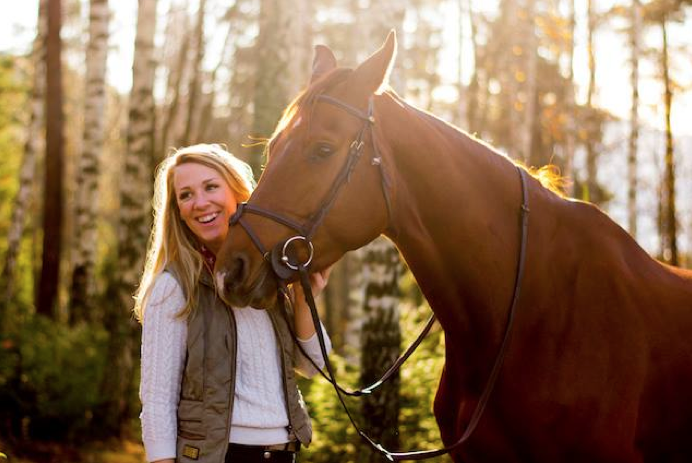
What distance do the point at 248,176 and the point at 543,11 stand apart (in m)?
22.0

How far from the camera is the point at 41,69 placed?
15.3 m

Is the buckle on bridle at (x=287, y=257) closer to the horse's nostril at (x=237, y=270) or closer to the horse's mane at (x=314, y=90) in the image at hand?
the horse's nostril at (x=237, y=270)

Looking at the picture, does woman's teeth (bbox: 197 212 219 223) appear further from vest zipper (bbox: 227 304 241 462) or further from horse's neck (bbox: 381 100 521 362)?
horse's neck (bbox: 381 100 521 362)

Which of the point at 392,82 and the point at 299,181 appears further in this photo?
the point at 392,82

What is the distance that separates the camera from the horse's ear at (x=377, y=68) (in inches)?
121

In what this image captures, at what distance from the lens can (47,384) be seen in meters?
8.60

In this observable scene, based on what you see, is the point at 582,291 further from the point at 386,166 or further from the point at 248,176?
the point at 248,176

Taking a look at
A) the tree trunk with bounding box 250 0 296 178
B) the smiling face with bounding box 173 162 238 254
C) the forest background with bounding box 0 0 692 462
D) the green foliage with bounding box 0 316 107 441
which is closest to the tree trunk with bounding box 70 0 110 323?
the forest background with bounding box 0 0 692 462

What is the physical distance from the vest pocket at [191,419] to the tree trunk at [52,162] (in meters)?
9.89

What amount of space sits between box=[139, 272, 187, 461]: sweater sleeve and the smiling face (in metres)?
0.30

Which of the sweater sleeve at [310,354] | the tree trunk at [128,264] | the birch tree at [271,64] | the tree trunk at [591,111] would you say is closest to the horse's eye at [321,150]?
the sweater sleeve at [310,354]

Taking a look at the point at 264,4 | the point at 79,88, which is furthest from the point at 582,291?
the point at 79,88

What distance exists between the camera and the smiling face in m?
3.26

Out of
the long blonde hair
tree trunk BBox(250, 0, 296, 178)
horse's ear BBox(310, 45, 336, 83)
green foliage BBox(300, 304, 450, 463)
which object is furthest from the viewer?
tree trunk BBox(250, 0, 296, 178)
